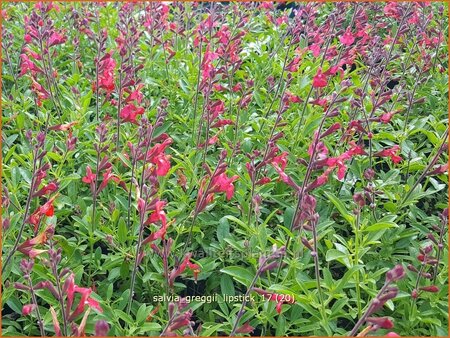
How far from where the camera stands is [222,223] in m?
2.65

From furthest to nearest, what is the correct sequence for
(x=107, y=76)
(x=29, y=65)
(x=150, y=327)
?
(x=29, y=65)
(x=107, y=76)
(x=150, y=327)

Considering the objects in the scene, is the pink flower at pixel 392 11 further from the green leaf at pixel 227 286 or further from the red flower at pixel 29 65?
the green leaf at pixel 227 286

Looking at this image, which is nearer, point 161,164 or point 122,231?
point 161,164

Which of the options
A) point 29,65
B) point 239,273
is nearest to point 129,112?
point 29,65

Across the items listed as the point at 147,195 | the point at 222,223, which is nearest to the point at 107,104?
the point at 222,223

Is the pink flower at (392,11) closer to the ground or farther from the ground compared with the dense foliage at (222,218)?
farther from the ground

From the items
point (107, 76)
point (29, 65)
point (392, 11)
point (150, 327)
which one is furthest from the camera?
point (392, 11)

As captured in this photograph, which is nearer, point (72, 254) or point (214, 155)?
point (72, 254)

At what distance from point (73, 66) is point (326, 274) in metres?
2.89

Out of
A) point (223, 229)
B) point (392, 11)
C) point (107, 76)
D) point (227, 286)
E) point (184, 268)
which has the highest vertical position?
point (392, 11)

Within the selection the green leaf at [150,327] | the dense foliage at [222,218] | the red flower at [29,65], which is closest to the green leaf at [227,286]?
the dense foliage at [222,218]

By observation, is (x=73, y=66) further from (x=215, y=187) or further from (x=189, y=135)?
(x=215, y=187)

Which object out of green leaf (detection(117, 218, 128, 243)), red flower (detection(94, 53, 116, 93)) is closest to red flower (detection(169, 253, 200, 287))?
green leaf (detection(117, 218, 128, 243))

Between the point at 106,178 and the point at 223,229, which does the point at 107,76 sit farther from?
the point at 223,229
